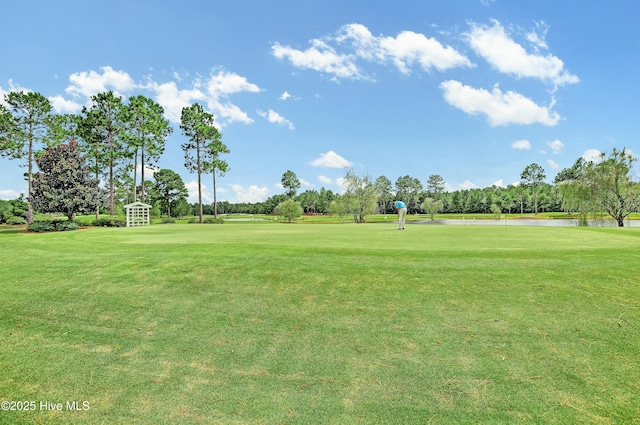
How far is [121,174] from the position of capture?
56031mm

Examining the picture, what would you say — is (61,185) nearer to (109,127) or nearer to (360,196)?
(109,127)

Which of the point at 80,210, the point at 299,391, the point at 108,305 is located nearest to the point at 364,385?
the point at 299,391

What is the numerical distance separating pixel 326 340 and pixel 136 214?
1821 inches

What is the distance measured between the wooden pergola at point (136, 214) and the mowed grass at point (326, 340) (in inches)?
1372

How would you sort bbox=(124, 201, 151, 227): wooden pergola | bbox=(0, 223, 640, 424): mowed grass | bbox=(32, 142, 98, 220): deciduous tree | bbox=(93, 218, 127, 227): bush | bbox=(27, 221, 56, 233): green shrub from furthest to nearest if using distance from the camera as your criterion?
bbox=(124, 201, 151, 227): wooden pergola < bbox=(93, 218, 127, 227): bush < bbox=(32, 142, 98, 220): deciduous tree < bbox=(27, 221, 56, 233): green shrub < bbox=(0, 223, 640, 424): mowed grass

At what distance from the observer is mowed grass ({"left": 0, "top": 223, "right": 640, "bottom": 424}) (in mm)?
4371

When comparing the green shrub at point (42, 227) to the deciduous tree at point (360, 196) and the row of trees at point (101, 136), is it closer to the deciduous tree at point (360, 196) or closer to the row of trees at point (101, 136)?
the row of trees at point (101, 136)

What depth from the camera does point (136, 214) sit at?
4512 cm

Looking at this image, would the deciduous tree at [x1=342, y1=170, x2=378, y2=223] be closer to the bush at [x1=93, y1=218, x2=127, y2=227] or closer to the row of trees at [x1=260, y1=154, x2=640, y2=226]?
the row of trees at [x1=260, y1=154, x2=640, y2=226]

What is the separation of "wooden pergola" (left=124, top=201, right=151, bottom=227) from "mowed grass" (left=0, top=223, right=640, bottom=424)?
114 feet

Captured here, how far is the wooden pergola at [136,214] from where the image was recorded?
41531 millimetres

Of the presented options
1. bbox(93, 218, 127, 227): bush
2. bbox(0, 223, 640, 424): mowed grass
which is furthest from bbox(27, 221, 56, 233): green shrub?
bbox(0, 223, 640, 424): mowed grass

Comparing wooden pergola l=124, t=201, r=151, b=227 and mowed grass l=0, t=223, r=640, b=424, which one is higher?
wooden pergola l=124, t=201, r=151, b=227

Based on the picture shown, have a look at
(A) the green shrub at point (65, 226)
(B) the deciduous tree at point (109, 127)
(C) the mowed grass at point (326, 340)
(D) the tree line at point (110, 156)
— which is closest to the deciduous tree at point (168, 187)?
(D) the tree line at point (110, 156)
